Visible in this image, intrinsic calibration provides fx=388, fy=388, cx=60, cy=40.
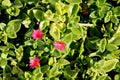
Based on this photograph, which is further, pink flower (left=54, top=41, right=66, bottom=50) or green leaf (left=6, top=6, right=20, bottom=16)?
green leaf (left=6, top=6, right=20, bottom=16)

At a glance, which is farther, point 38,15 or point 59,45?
point 38,15

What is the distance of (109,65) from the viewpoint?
2.09 m

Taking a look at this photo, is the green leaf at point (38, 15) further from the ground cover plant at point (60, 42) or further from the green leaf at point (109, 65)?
the green leaf at point (109, 65)

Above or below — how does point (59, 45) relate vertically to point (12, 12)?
below

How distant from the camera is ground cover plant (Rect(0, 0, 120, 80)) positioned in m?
2.10

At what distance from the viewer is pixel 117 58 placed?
2.17 m

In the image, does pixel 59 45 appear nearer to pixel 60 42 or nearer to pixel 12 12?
pixel 60 42

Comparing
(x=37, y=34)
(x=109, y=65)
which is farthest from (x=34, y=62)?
(x=109, y=65)

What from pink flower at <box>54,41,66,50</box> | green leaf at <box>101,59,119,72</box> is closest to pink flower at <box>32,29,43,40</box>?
pink flower at <box>54,41,66,50</box>

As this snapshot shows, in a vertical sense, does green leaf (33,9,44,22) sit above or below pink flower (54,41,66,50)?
above

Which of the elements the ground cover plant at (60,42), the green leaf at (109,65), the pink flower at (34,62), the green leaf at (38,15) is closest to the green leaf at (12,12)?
the ground cover plant at (60,42)

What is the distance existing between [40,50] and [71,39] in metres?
0.19

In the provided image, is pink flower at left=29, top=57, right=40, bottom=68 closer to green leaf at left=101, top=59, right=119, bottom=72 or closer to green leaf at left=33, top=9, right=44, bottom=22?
green leaf at left=33, top=9, right=44, bottom=22

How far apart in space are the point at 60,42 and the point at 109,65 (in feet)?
0.97
